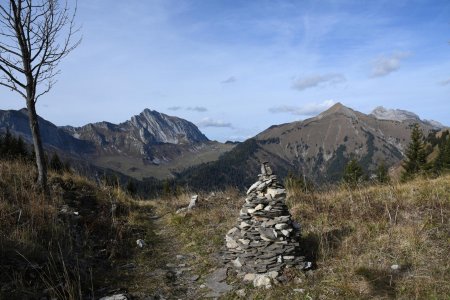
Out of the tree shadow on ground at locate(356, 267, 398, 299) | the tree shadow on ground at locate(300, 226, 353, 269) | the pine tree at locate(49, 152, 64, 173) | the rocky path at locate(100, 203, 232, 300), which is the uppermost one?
the pine tree at locate(49, 152, 64, 173)

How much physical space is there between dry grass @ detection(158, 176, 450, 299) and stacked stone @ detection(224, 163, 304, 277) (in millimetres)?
614

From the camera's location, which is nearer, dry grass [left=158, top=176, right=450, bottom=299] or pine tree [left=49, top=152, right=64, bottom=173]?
dry grass [left=158, top=176, right=450, bottom=299]

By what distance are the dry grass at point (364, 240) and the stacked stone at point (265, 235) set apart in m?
0.61

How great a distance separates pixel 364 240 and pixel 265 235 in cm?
258

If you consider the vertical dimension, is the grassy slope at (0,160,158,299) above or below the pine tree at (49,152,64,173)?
below

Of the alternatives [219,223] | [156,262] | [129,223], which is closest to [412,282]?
[156,262]

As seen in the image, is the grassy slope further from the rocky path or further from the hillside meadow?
the rocky path

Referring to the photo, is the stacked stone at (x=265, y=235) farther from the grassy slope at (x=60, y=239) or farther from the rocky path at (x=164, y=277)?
the grassy slope at (x=60, y=239)

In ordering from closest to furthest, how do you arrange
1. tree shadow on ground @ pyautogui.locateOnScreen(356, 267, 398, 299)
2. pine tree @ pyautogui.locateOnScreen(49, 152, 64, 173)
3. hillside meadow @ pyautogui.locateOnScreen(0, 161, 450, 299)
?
tree shadow on ground @ pyautogui.locateOnScreen(356, 267, 398, 299) < hillside meadow @ pyautogui.locateOnScreen(0, 161, 450, 299) < pine tree @ pyautogui.locateOnScreen(49, 152, 64, 173)

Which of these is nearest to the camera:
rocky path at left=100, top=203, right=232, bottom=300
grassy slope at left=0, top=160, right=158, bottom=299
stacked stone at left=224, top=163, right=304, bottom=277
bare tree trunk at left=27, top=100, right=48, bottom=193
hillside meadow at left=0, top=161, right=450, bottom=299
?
hillside meadow at left=0, top=161, right=450, bottom=299

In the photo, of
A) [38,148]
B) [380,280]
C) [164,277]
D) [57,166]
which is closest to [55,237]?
[164,277]

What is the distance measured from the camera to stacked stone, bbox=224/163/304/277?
788 cm

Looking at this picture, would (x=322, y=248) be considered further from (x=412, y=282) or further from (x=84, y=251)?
(x=84, y=251)

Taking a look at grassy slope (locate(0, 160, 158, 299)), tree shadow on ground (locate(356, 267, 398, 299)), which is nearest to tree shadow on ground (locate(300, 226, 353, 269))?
tree shadow on ground (locate(356, 267, 398, 299))
